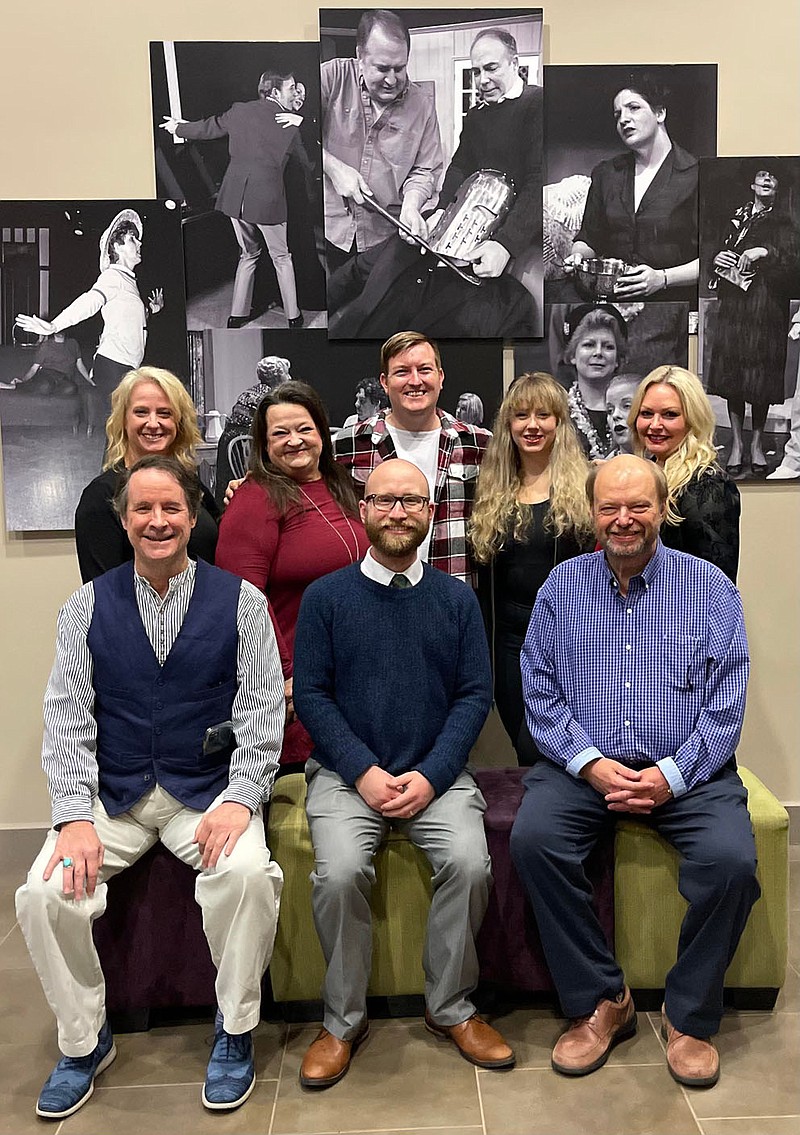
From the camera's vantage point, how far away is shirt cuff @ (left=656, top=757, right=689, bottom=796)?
2547 mm

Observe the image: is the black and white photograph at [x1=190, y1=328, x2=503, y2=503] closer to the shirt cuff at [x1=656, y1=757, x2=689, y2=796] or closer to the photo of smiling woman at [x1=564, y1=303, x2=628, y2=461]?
the photo of smiling woman at [x1=564, y1=303, x2=628, y2=461]

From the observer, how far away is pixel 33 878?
2367 mm

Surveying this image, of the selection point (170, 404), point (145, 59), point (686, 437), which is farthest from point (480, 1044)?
point (145, 59)

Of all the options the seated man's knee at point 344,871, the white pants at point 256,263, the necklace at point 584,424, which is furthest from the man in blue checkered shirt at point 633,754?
the white pants at point 256,263

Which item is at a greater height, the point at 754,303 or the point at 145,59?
the point at 145,59

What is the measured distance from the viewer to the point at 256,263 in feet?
11.9

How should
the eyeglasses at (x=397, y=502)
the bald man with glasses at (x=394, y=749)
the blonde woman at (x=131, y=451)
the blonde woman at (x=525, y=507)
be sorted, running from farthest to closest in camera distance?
the blonde woman at (x=525, y=507)
the blonde woman at (x=131, y=451)
the eyeglasses at (x=397, y=502)
the bald man with glasses at (x=394, y=749)

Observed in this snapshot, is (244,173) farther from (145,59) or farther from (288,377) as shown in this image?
(288,377)

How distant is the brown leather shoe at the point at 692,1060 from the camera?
94.3 inches

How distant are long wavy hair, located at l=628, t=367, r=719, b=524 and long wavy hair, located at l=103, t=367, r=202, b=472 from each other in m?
1.39

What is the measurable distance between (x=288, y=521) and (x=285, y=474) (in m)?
0.15

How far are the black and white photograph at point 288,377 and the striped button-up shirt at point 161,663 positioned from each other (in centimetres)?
112

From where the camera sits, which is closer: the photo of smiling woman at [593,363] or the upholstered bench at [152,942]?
the upholstered bench at [152,942]

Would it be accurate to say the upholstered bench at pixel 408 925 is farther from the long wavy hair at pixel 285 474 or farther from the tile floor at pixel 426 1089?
the long wavy hair at pixel 285 474
